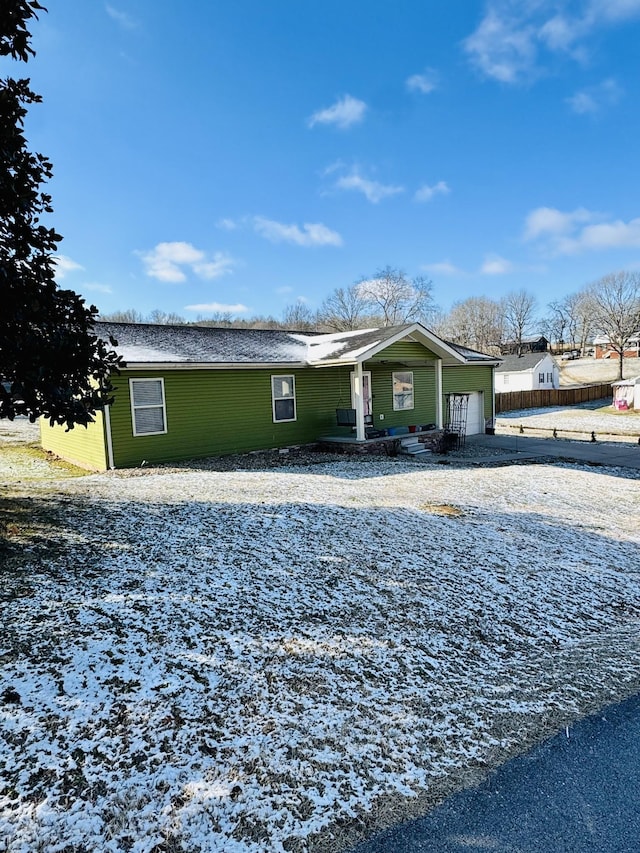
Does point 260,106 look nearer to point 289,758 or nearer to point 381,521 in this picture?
point 381,521

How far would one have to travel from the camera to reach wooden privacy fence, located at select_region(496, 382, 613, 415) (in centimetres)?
3338

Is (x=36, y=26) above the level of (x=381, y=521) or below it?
above

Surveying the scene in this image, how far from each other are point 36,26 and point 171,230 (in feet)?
85.8

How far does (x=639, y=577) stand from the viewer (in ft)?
18.2

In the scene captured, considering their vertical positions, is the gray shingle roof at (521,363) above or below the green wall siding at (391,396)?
above

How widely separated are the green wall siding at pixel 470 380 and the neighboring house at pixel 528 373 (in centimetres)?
2336

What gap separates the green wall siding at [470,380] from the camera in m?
19.1

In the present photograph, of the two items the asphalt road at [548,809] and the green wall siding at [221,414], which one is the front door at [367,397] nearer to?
the green wall siding at [221,414]

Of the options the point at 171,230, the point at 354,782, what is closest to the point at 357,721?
the point at 354,782

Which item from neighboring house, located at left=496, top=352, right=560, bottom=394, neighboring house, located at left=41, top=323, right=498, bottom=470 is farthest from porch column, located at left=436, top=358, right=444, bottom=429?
neighboring house, located at left=496, top=352, right=560, bottom=394

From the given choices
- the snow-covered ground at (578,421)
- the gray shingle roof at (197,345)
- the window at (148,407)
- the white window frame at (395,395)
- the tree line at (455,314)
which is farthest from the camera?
the tree line at (455,314)

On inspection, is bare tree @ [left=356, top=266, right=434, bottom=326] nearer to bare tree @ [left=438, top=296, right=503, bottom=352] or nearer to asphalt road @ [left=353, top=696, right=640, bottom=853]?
bare tree @ [left=438, top=296, right=503, bottom=352]

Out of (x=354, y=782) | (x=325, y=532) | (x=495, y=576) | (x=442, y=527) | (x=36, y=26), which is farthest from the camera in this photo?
(x=442, y=527)

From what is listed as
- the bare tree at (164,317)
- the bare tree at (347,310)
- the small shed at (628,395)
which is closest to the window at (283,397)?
the small shed at (628,395)
